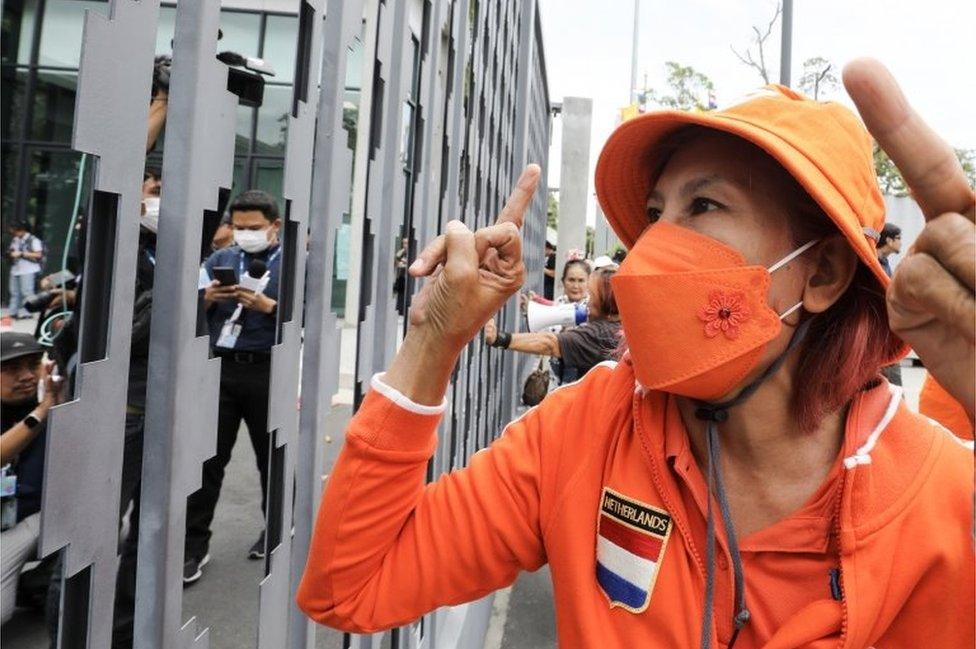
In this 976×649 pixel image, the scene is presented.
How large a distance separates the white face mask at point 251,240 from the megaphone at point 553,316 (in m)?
2.14

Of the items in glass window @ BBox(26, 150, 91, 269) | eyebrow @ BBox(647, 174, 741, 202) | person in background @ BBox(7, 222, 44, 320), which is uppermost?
glass window @ BBox(26, 150, 91, 269)

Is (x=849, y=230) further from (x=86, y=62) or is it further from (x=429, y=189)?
(x=429, y=189)

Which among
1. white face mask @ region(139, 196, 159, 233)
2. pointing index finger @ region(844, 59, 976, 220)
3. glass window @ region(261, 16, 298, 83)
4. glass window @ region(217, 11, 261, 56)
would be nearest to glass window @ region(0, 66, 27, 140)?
glass window @ region(217, 11, 261, 56)

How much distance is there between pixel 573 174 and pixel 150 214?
8708 mm

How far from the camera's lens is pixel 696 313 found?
1.20 m

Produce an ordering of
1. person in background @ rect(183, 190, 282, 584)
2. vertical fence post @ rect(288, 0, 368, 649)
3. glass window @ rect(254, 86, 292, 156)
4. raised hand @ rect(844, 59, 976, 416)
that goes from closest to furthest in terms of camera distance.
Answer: raised hand @ rect(844, 59, 976, 416)
vertical fence post @ rect(288, 0, 368, 649)
person in background @ rect(183, 190, 282, 584)
glass window @ rect(254, 86, 292, 156)

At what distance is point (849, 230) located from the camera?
109cm

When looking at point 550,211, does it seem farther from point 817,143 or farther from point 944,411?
point 817,143

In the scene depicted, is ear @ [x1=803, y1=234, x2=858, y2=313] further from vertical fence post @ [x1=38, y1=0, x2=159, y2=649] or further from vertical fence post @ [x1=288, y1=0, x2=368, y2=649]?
vertical fence post @ [x1=38, y1=0, x2=159, y2=649]

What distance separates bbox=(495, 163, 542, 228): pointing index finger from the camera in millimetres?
1265

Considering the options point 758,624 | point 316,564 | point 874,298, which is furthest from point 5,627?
point 874,298

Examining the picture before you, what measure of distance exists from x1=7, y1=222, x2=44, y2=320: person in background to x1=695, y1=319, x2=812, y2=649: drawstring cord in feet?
37.3

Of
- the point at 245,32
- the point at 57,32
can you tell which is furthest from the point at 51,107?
the point at 245,32

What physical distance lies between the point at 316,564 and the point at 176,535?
293 millimetres
